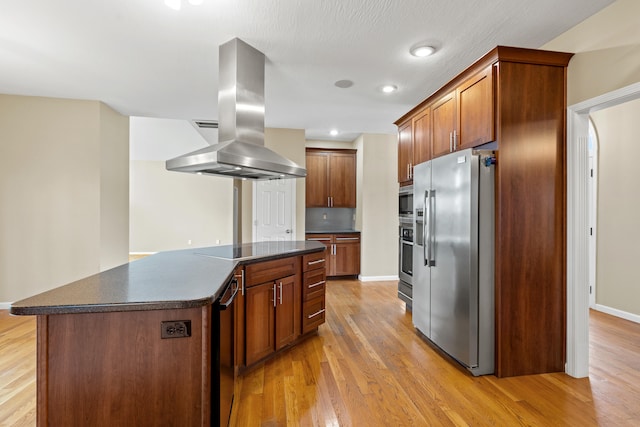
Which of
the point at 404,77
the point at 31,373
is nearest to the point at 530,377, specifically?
the point at 404,77

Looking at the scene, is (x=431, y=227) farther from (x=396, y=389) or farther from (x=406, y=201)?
(x=396, y=389)

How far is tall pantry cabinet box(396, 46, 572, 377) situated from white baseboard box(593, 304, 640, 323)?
6.30ft

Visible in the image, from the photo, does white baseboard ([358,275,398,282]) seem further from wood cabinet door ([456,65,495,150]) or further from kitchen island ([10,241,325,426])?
kitchen island ([10,241,325,426])

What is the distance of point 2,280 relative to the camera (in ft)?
12.6

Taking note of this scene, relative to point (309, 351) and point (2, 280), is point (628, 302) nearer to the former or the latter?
point (309, 351)

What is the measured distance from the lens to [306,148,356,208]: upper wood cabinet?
5961 millimetres

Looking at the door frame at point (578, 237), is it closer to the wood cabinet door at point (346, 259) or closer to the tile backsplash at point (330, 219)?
the wood cabinet door at point (346, 259)

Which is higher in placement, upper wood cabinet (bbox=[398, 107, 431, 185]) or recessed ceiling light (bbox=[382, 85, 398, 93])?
recessed ceiling light (bbox=[382, 85, 398, 93])

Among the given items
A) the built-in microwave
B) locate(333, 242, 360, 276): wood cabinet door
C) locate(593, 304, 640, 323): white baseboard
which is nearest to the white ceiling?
the built-in microwave

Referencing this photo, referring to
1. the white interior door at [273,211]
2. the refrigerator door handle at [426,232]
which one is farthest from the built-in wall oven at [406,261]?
the white interior door at [273,211]

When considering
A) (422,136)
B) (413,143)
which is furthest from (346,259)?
(422,136)

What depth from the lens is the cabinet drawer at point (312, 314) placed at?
293cm

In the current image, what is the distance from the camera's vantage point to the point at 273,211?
5.29 meters

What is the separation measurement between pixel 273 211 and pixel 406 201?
2.36m
